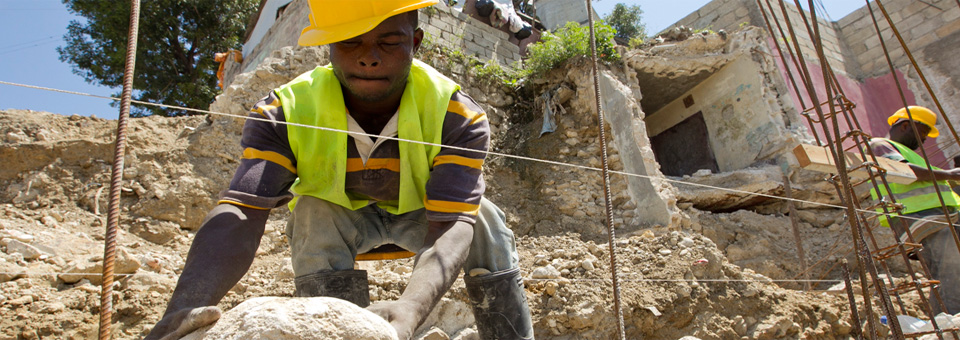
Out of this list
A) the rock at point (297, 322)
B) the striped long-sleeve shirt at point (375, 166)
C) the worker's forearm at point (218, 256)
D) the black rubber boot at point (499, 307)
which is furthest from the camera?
A: the black rubber boot at point (499, 307)

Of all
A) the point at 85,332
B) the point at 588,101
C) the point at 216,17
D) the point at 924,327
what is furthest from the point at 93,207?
the point at 216,17

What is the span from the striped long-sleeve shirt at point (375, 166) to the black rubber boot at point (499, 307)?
9.7 inches

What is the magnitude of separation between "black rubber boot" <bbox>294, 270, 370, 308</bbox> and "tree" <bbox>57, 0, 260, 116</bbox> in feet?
33.9

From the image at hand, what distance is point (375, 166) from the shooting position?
6.21ft

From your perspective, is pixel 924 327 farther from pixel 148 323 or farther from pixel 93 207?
pixel 93 207

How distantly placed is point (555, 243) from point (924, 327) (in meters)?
2.41

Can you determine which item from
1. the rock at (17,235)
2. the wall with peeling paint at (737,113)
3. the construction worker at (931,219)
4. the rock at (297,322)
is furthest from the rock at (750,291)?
the rock at (17,235)

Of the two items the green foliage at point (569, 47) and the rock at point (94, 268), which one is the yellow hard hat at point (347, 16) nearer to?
the rock at point (94, 268)

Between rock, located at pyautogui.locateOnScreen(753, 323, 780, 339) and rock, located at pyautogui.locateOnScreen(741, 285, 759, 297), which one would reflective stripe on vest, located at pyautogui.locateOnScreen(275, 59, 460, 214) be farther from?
rock, located at pyautogui.locateOnScreen(741, 285, 759, 297)

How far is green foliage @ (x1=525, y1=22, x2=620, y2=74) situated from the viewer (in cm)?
670

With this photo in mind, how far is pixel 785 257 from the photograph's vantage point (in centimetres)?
601

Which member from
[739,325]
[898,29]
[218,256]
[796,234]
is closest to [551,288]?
[739,325]

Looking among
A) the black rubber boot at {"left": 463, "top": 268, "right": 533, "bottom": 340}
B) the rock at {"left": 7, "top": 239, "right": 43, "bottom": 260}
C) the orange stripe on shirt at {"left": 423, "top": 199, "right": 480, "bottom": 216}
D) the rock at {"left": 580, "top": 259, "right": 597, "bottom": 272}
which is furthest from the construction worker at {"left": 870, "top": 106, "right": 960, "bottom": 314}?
the rock at {"left": 7, "top": 239, "right": 43, "bottom": 260}

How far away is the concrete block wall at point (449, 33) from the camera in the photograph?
7.23 meters
